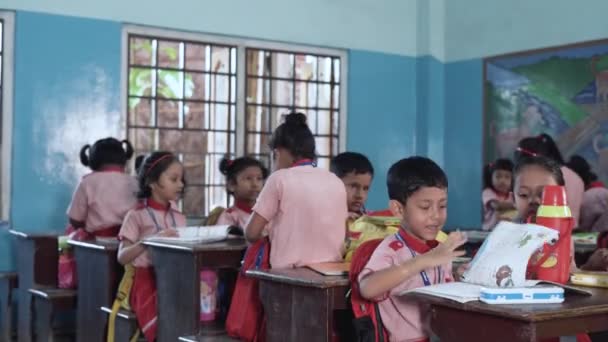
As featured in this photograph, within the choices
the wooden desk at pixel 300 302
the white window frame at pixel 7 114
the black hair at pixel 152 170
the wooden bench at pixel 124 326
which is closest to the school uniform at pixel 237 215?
the black hair at pixel 152 170

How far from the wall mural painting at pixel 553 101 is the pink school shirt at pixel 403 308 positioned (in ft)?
13.0

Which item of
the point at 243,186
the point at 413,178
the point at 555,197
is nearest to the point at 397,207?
the point at 413,178

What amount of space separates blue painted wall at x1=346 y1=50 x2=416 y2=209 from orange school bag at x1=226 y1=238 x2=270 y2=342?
355 centimetres

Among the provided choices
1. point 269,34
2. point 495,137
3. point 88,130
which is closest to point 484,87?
point 495,137

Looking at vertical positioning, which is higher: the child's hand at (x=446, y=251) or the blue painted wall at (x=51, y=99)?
the blue painted wall at (x=51, y=99)

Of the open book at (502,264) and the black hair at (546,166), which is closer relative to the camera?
the open book at (502,264)

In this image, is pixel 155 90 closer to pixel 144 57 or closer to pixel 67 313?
pixel 144 57

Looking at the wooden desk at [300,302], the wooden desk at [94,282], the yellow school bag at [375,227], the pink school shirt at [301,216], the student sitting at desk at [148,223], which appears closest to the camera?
the wooden desk at [300,302]

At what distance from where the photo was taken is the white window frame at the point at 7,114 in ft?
17.9

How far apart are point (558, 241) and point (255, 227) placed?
1.39 metres

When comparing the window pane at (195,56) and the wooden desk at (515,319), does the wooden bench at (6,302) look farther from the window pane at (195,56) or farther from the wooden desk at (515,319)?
the wooden desk at (515,319)

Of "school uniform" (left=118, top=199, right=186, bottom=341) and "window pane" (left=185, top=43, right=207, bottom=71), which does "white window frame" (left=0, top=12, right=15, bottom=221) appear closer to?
"window pane" (left=185, top=43, right=207, bottom=71)

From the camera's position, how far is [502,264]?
84.6 inches

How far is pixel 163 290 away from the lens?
3805 millimetres
